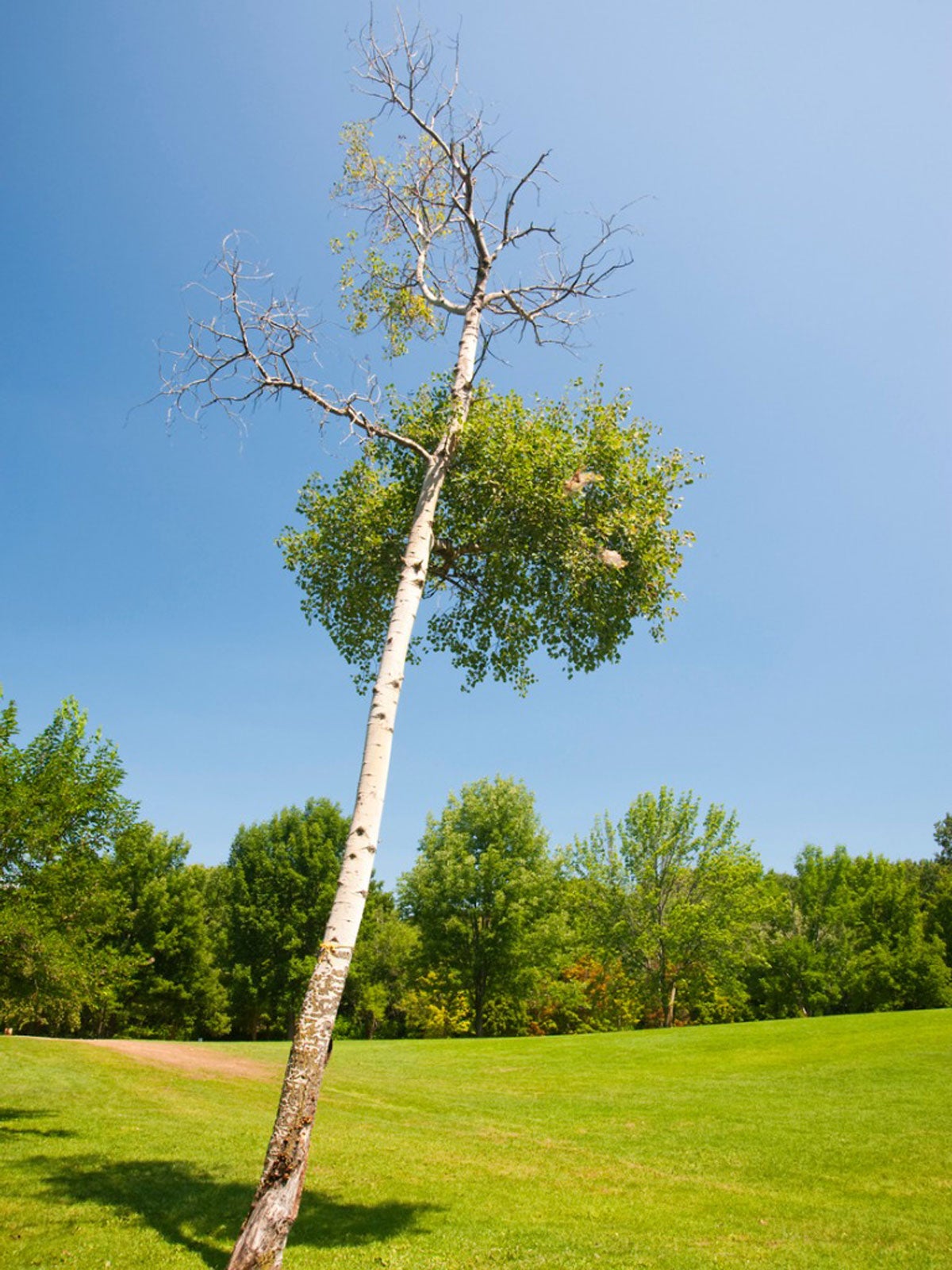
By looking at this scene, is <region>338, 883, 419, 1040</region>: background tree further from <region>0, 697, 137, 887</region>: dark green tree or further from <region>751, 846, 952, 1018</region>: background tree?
<region>0, 697, 137, 887</region>: dark green tree

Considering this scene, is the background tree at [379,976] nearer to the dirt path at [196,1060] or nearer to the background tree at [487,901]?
the background tree at [487,901]

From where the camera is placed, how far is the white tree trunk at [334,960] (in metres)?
6.39

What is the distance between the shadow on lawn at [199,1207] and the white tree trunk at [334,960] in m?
1.75

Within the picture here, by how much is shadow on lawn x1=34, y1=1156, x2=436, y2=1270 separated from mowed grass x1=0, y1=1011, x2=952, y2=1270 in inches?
1.9

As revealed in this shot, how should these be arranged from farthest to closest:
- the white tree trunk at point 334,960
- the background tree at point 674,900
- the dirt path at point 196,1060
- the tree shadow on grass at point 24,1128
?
the background tree at point 674,900, the dirt path at point 196,1060, the tree shadow on grass at point 24,1128, the white tree trunk at point 334,960

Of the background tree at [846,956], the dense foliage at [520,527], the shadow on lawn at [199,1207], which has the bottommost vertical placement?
the shadow on lawn at [199,1207]

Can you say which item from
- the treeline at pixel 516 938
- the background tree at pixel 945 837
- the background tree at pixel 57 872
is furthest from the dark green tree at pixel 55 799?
the background tree at pixel 945 837

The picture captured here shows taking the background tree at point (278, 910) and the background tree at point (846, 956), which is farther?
the background tree at point (846, 956)

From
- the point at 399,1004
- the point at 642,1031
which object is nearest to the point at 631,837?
the point at 642,1031

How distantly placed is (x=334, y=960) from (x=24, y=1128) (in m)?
12.2

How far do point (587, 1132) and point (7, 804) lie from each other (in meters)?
14.6

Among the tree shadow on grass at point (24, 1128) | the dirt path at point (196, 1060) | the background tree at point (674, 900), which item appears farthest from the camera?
the background tree at point (674, 900)

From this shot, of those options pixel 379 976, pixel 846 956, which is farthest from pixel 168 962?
pixel 846 956

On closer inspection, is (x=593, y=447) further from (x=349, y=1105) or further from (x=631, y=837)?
(x=631, y=837)
